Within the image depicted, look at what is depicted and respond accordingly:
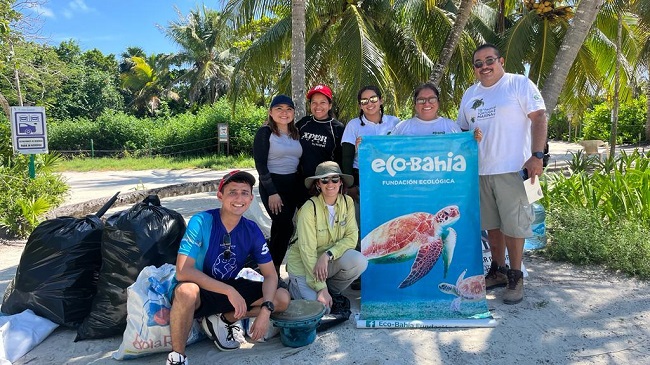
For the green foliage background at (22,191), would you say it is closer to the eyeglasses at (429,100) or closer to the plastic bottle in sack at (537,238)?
the eyeglasses at (429,100)

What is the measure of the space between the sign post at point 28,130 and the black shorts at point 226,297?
5.55 meters

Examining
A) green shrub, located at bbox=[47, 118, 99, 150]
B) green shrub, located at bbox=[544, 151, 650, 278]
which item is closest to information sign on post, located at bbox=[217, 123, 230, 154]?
green shrub, located at bbox=[47, 118, 99, 150]

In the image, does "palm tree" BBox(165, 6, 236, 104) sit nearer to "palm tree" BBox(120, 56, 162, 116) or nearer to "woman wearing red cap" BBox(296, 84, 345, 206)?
"palm tree" BBox(120, 56, 162, 116)

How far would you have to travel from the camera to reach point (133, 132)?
25.7 m

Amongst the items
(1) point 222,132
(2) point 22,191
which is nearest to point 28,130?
(2) point 22,191

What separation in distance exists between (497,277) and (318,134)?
202cm

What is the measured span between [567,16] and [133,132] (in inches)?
864

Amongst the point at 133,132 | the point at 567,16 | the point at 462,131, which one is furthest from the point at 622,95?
the point at 133,132

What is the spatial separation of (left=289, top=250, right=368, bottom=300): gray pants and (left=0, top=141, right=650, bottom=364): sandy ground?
0.31 m

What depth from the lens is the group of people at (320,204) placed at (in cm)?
301

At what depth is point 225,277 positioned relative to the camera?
3104 millimetres

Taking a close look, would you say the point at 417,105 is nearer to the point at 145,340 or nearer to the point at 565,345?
the point at 565,345

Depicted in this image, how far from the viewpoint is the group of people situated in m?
3.01

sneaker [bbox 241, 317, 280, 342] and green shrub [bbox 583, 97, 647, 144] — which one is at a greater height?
green shrub [bbox 583, 97, 647, 144]
